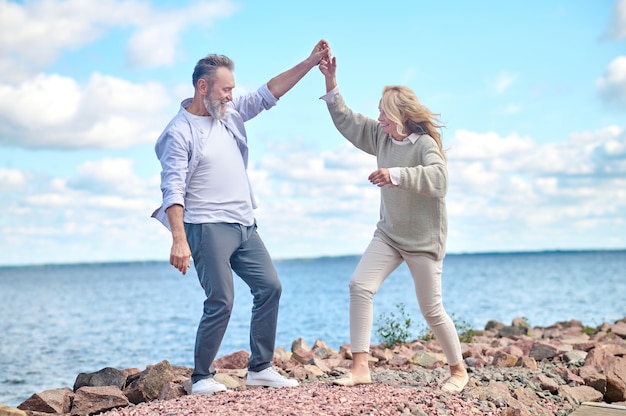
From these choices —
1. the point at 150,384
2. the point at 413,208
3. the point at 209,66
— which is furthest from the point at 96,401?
the point at 413,208

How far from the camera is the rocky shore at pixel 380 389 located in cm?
489

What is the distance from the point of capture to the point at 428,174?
5023mm

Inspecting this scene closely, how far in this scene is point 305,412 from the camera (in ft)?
15.0

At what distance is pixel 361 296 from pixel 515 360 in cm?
264

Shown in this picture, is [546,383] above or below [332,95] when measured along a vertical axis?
below

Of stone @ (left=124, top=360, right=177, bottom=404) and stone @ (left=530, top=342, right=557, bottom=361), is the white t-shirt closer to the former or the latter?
stone @ (left=124, top=360, right=177, bottom=404)

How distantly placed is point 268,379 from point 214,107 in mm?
2070

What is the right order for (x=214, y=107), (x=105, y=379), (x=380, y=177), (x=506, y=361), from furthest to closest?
(x=506, y=361) < (x=105, y=379) < (x=214, y=107) < (x=380, y=177)

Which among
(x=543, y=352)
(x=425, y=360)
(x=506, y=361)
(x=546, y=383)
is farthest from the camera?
(x=543, y=352)

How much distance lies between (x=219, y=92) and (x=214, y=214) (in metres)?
0.88

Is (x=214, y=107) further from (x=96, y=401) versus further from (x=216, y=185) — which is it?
(x=96, y=401)

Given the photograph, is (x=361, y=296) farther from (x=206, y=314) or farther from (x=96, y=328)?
(x=96, y=328)

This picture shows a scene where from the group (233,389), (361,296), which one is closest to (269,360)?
(233,389)

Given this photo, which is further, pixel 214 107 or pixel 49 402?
pixel 49 402
